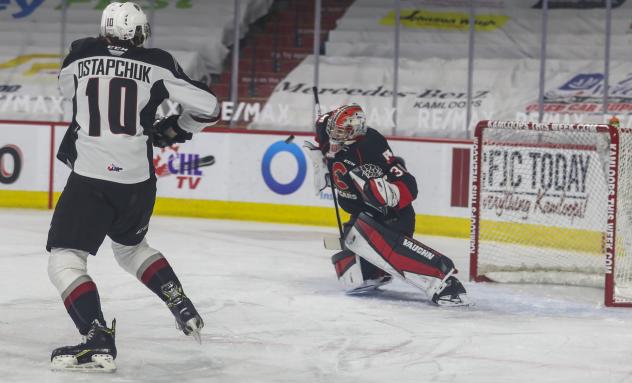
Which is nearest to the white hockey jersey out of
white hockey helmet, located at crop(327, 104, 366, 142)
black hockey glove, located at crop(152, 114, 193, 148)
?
black hockey glove, located at crop(152, 114, 193, 148)

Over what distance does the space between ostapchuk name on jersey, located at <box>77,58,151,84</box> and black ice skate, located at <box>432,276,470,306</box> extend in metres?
2.25

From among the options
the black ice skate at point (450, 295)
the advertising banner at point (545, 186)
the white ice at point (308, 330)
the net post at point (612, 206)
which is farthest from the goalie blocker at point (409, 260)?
the advertising banner at point (545, 186)

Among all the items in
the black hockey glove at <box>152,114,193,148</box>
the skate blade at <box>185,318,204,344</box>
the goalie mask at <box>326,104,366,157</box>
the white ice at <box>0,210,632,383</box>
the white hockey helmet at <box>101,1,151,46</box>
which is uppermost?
the white hockey helmet at <box>101,1,151,46</box>

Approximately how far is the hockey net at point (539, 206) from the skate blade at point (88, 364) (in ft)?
10.2

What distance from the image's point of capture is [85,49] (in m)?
4.43

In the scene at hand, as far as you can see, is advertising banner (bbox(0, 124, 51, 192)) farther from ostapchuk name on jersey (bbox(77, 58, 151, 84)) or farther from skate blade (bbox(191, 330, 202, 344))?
ostapchuk name on jersey (bbox(77, 58, 151, 84))

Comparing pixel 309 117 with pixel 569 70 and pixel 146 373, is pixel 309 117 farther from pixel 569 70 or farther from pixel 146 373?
pixel 146 373

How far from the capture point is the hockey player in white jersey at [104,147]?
4.32 metres

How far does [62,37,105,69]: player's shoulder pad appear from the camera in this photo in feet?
14.5

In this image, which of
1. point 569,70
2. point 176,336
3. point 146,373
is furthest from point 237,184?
point 146,373

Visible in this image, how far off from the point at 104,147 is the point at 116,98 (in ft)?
0.58

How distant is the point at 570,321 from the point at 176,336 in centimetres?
187

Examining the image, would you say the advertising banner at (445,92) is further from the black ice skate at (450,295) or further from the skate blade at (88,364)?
the skate blade at (88,364)

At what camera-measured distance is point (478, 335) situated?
5355 millimetres
